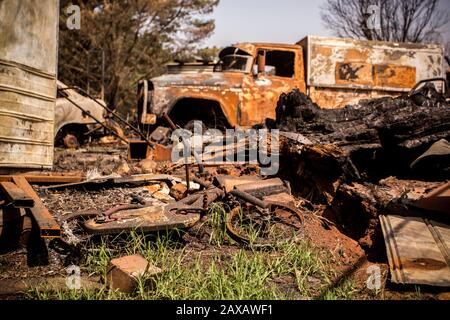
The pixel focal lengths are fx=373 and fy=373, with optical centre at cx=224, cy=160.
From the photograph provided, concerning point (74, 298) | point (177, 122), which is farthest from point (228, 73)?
point (74, 298)

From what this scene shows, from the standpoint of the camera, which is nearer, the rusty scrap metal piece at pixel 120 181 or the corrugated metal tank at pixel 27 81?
the corrugated metal tank at pixel 27 81

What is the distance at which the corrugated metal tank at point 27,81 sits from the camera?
12.2 feet

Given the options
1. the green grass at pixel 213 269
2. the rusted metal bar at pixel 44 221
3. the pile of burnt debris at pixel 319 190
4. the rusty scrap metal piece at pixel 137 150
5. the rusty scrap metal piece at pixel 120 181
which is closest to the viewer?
the green grass at pixel 213 269

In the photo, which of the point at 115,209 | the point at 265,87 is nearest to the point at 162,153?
the point at 265,87

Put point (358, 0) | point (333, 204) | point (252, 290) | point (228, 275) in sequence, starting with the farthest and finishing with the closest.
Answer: point (358, 0) → point (333, 204) → point (228, 275) → point (252, 290)

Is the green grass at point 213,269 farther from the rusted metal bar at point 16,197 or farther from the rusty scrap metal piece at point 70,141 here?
the rusty scrap metal piece at point 70,141

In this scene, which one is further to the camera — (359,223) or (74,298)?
(359,223)

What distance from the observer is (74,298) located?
2387 mm

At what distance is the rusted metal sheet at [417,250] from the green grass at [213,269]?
1.41 ft

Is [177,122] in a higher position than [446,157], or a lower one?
higher

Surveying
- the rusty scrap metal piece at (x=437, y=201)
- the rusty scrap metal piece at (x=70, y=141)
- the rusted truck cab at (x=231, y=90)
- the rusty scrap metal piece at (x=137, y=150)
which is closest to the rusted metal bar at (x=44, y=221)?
the rusty scrap metal piece at (x=137, y=150)

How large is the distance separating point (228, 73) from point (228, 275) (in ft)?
17.3

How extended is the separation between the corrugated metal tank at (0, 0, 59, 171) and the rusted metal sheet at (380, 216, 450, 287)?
3.73 m

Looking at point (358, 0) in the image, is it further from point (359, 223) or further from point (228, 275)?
point (228, 275)
